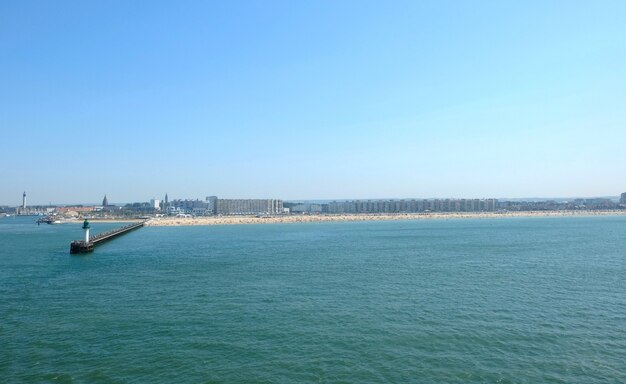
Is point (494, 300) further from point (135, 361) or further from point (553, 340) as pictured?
point (135, 361)

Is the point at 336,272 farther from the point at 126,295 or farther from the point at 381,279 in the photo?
the point at 126,295

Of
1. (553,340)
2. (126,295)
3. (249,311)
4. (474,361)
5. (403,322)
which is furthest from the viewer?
(126,295)

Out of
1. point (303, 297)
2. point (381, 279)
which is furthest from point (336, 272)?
point (303, 297)

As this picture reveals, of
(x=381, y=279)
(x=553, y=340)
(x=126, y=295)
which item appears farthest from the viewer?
A: (x=381, y=279)

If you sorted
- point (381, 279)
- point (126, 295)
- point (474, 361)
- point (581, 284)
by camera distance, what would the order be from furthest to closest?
point (381, 279) < point (581, 284) < point (126, 295) < point (474, 361)

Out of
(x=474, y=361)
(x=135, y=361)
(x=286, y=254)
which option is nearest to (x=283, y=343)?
(x=135, y=361)

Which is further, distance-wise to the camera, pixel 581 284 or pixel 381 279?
pixel 381 279
